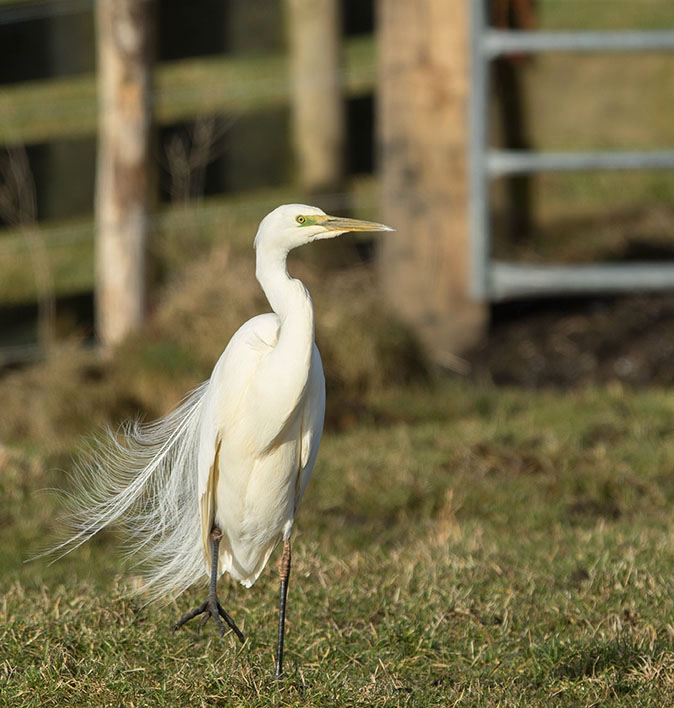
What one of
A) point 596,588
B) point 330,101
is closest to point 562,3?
point 330,101

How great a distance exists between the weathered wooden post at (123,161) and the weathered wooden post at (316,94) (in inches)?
76.7

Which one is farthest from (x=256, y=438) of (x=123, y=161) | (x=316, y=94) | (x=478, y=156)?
(x=316, y=94)

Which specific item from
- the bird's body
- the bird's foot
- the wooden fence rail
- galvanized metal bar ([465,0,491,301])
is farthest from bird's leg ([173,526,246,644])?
the wooden fence rail

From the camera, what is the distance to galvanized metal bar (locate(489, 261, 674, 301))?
7.36 meters

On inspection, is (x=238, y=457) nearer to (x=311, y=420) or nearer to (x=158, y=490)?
(x=311, y=420)

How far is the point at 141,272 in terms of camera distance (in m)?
8.00

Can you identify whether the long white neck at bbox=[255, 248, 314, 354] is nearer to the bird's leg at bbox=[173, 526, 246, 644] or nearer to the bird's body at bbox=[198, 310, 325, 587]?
the bird's body at bbox=[198, 310, 325, 587]

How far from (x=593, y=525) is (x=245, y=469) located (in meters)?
2.02

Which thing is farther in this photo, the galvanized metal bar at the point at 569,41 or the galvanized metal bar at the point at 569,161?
the galvanized metal bar at the point at 569,161

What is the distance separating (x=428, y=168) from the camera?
24.9ft

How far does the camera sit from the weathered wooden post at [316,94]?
9609 mm

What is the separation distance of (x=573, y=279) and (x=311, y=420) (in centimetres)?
422

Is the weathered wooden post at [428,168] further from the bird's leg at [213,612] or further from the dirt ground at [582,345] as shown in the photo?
the bird's leg at [213,612]

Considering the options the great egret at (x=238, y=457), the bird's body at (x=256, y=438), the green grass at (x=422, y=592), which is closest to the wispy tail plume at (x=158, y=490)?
the great egret at (x=238, y=457)
